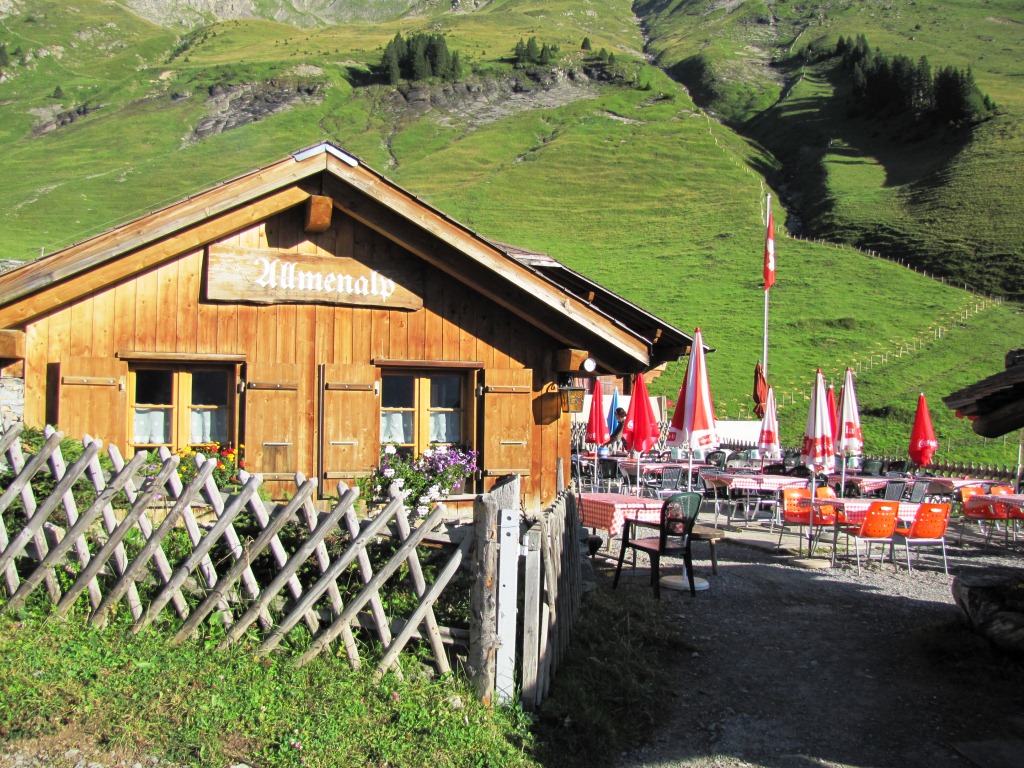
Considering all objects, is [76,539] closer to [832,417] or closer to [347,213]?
[347,213]

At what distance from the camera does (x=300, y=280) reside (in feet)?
28.1

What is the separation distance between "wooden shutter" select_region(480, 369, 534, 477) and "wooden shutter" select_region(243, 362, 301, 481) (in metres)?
1.79

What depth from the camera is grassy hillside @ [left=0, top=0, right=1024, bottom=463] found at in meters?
41.7

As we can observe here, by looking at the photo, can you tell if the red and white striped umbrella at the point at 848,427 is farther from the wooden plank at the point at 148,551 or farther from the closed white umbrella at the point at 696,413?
the wooden plank at the point at 148,551

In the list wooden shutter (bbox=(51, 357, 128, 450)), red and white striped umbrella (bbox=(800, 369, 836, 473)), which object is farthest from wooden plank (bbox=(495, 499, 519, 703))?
red and white striped umbrella (bbox=(800, 369, 836, 473))

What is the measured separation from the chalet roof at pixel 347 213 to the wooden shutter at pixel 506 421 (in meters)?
0.62

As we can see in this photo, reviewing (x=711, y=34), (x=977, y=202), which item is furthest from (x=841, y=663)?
(x=711, y=34)

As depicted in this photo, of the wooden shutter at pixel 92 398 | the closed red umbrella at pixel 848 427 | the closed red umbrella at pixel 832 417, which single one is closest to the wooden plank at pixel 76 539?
the wooden shutter at pixel 92 398

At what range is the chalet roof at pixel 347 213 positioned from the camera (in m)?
7.61

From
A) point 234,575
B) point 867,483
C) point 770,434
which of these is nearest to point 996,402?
point 234,575

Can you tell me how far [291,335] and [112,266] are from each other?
163 centimetres

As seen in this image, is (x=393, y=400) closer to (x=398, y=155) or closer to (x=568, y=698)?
(x=568, y=698)

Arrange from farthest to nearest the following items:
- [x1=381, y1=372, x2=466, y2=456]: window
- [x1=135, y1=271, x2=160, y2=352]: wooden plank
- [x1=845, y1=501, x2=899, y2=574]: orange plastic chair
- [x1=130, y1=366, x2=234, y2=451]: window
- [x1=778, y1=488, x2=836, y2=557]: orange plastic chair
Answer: [x1=778, y1=488, x2=836, y2=557]: orange plastic chair → [x1=845, y1=501, x2=899, y2=574]: orange plastic chair → [x1=381, y1=372, x2=466, y2=456]: window → [x1=130, y1=366, x2=234, y2=451]: window → [x1=135, y1=271, x2=160, y2=352]: wooden plank

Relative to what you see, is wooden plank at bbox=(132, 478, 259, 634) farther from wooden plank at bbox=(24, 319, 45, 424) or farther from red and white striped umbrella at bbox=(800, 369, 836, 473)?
red and white striped umbrella at bbox=(800, 369, 836, 473)
